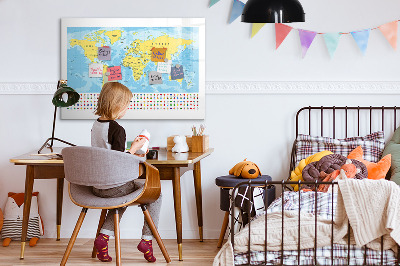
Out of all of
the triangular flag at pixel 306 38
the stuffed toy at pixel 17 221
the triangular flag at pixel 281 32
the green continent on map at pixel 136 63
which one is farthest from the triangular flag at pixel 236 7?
the stuffed toy at pixel 17 221

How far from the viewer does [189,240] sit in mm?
4305

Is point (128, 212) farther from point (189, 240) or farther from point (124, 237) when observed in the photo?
point (189, 240)

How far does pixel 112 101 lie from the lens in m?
3.41

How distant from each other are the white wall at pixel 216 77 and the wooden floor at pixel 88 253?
18 cm

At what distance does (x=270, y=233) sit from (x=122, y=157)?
0.86m

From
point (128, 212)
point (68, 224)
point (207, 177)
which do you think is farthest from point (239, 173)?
point (68, 224)

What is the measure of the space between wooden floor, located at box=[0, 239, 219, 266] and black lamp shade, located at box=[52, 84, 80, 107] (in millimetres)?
961

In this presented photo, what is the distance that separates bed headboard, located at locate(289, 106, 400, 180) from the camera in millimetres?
4277

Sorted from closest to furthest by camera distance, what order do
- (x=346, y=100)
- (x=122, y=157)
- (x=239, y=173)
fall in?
(x=122, y=157), (x=239, y=173), (x=346, y=100)

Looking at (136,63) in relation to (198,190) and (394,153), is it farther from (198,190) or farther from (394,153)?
(394,153)

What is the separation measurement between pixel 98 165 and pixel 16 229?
4.45 feet

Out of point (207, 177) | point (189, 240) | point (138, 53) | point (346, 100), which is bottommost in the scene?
point (189, 240)

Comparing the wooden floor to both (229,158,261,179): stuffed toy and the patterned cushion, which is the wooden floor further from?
the patterned cushion

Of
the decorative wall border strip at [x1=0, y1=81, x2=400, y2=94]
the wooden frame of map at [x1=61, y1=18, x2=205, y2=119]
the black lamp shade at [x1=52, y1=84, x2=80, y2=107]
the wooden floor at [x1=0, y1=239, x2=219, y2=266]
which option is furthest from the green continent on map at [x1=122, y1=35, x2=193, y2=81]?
the wooden floor at [x1=0, y1=239, x2=219, y2=266]
